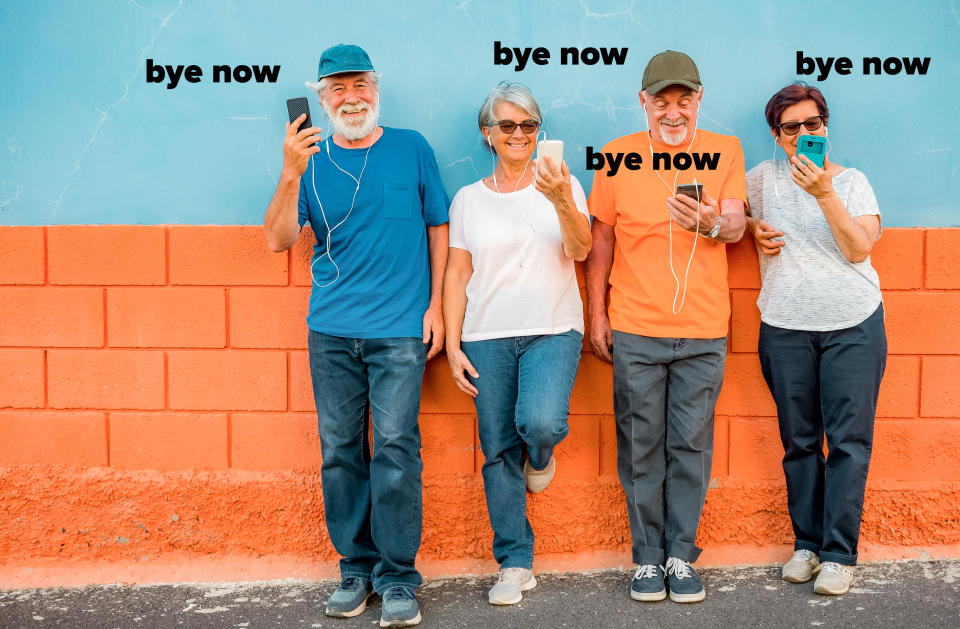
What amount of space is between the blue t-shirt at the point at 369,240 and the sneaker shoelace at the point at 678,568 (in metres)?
1.31

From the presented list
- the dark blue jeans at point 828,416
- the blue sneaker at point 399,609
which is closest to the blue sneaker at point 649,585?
the dark blue jeans at point 828,416

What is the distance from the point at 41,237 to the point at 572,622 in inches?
103

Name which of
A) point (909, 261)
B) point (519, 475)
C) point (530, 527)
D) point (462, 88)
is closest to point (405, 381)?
point (519, 475)

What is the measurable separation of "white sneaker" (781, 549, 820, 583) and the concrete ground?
36mm

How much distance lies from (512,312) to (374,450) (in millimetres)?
724

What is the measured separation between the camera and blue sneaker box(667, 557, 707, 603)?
296 cm

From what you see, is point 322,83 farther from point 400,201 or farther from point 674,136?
point 674,136

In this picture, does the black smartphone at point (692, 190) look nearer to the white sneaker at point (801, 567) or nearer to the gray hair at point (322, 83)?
the gray hair at point (322, 83)

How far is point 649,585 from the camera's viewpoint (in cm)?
299

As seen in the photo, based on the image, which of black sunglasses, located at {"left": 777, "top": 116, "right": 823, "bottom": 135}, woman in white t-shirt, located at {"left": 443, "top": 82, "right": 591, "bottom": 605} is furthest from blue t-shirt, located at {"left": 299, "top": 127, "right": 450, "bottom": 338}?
black sunglasses, located at {"left": 777, "top": 116, "right": 823, "bottom": 135}

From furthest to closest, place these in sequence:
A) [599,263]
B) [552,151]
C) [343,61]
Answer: [599,263] → [343,61] → [552,151]

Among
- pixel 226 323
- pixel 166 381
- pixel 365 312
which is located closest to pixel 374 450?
pixel 365 312

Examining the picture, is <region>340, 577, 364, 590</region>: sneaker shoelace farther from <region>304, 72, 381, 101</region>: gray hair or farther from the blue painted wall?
<region>304, 72, 381, 101</region>: gray hair

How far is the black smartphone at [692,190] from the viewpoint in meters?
2.77
